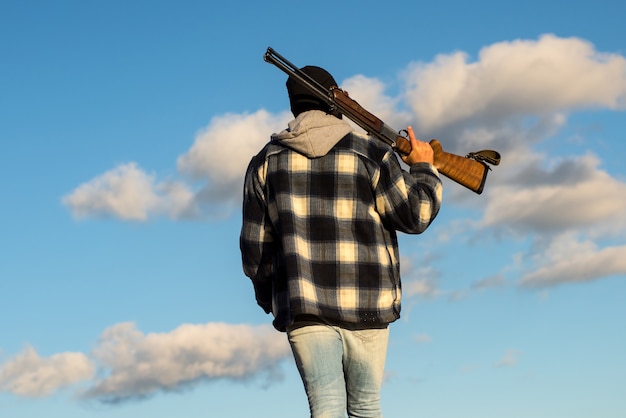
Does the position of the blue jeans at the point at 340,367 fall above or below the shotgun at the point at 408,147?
below

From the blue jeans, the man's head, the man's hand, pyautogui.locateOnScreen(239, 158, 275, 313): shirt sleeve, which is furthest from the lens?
the man's hand

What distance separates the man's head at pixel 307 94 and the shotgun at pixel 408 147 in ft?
0.29

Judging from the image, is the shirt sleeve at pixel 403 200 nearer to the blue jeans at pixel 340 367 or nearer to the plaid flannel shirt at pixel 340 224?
the plaid flannel shirt at pixel 340 224

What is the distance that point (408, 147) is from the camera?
23.9 ft

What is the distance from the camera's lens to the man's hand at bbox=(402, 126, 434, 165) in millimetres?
7062

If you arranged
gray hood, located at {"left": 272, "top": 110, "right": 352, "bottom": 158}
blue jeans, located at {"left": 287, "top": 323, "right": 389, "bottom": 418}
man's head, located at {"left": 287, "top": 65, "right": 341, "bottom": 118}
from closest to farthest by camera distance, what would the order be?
blue jeans, located at {"left": 287, "top": 323, "right": 389, "bottom": 418} < gray hood, located at {"left": 272, "top": 110, "right": 352, "bottom": 158} < man's head, located at {"left": 287, "top": 65, "right": 341, "bottom": 118}

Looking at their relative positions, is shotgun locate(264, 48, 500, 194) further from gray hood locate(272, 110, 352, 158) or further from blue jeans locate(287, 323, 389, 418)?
blue jeans locate(287, 323, 389, 418)

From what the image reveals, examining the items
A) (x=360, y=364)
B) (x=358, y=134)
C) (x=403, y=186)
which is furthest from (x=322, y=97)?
(x=360, y=364)

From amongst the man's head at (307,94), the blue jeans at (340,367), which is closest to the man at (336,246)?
the blue jeans at (340,367)

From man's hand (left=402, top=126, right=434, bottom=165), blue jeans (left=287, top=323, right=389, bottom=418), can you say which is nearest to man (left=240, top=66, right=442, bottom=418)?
blue jeans (left=287, top=323, right=389, bottom=418)

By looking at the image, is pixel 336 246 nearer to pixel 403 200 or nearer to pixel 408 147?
pixel 403 200

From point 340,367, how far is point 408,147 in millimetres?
2081

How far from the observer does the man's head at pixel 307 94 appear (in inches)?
267

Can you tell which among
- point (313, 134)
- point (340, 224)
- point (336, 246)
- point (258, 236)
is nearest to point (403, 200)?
point (340, 224)
